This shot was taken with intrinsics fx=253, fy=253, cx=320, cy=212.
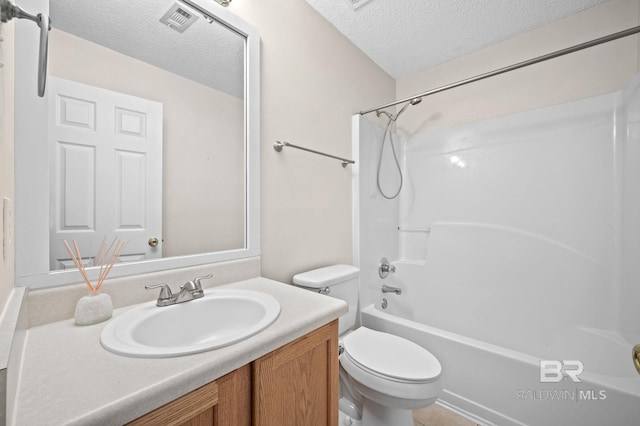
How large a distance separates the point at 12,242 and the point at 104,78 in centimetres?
53

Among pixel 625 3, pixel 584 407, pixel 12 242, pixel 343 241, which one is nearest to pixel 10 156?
pixel 12 242

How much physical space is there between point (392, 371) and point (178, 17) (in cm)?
167

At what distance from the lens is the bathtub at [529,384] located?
1067mm

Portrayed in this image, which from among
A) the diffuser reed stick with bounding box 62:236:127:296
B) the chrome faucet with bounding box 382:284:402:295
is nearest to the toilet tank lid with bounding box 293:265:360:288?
the chrome faucet with bounding box 382:284:402:295

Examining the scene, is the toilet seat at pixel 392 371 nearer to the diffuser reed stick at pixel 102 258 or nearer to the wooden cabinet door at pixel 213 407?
the wooden cabinet door at pixel 213 407

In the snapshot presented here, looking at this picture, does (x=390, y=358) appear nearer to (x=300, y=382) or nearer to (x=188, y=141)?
(x=300, y=382)

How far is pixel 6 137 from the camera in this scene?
551mm

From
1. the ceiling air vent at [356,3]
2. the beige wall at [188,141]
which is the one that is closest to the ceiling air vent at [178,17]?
the beige wall at [188,141]

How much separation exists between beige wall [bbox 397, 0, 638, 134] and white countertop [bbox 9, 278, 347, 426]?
213cm

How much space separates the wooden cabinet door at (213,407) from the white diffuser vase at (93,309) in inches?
15.3

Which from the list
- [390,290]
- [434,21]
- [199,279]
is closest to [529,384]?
[390,290]

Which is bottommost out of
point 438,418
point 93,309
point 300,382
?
point 438,418

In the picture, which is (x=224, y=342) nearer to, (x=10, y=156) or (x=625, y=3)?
(x=10, y=156)

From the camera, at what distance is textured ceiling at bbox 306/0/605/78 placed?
1.51 meters
